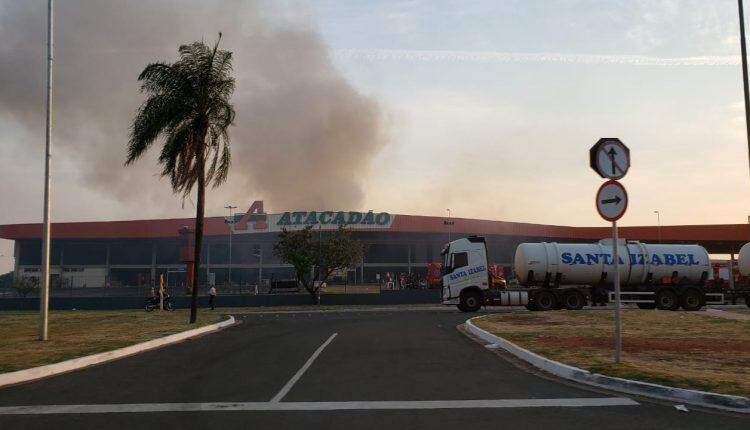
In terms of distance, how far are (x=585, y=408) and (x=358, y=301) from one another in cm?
3531

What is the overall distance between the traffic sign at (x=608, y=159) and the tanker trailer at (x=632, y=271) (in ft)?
71.2

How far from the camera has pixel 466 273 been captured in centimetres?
3139

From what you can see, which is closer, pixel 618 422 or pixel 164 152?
pixel 618 422

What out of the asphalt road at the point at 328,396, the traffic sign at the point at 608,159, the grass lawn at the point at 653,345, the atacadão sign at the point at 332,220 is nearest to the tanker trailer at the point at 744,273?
the grass lawn at the point at 653,345

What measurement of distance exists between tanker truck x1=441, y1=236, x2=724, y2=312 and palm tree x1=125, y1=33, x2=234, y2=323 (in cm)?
1355

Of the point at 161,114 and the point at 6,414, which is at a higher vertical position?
the point at 161,114

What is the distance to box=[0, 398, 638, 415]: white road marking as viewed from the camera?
7910mm

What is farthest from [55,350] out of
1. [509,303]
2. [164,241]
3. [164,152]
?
[164,241]

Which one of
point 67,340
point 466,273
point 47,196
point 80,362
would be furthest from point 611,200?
point 466,273

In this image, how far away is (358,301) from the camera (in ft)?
140

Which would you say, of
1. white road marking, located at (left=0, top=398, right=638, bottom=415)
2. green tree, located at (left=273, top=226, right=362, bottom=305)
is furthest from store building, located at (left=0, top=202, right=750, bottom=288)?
white road marking, located at (left=0, top=398, right=638, bottom=415)

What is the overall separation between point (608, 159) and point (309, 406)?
6.65 meters

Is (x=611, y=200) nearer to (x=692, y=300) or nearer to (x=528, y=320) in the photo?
(x=528, y=320)

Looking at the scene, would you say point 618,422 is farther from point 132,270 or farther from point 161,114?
point 132,270
